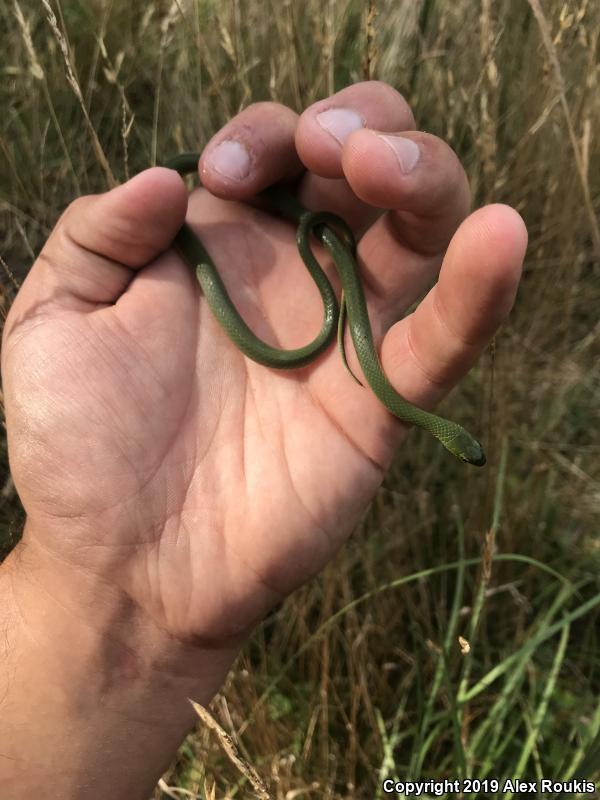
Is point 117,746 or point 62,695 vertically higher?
point 62,695

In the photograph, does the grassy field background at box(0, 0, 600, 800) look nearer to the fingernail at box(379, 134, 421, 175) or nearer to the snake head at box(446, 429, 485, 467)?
the snake head at box(446, 429, 485, 467)

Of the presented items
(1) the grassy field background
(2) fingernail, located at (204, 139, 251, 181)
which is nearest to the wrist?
(1) the grassy field background

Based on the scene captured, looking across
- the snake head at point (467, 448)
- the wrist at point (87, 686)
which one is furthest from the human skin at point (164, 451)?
the snake head at point (467, 448)

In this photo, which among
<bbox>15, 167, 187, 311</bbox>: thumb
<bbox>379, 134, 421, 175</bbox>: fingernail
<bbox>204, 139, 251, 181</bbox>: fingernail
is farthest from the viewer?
<bbox>204, 139, 251, 181</bbox>: fingernail

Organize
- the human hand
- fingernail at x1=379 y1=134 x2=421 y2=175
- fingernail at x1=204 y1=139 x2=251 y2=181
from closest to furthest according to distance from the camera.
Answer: fingernail at x1=379 y1=134 x2=421 y2=175
the human hand
fingernail at x1=204 y1=139 x2=251 y2=181

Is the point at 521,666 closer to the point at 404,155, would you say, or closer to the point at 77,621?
the point at 77,621

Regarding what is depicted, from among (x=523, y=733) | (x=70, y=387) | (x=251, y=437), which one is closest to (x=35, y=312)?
(x=70, y=387)
